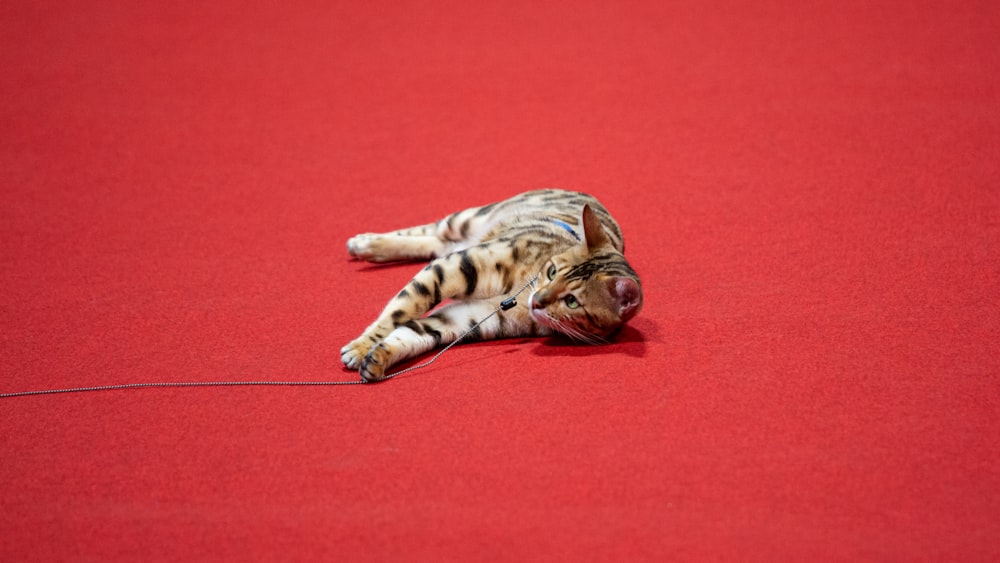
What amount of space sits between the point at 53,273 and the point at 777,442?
2.19 meters

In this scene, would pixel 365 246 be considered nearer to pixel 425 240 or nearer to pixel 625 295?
pixel 425 240

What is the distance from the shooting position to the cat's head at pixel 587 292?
6.61 ft

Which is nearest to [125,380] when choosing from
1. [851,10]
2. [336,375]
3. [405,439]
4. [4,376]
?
[4,376]

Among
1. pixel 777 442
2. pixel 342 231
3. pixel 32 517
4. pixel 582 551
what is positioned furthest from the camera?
pixel 342 231

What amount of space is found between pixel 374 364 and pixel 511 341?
41 centimetres

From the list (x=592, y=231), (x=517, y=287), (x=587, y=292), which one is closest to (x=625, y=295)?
(x=587, y=292)

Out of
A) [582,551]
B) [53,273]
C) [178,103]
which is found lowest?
[582,551]

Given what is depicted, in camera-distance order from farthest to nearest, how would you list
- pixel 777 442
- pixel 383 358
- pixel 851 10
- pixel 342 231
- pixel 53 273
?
pixel 851 10 → pixel 342 231 → pixel 53 273 → pixel 383 358 → pixel 777 442

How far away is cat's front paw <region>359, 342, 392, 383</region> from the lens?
6.40ft

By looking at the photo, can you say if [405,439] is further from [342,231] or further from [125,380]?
[342,231]

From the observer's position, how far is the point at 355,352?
202 centimetres

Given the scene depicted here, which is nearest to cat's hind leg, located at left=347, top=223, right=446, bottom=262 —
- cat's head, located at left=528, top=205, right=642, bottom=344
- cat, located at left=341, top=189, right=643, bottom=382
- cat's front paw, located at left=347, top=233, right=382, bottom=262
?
cat's front paw, located at left=347, top=233, right=382, bottom=262

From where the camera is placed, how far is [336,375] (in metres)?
2.02

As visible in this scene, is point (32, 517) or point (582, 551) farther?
point (32, 517)
